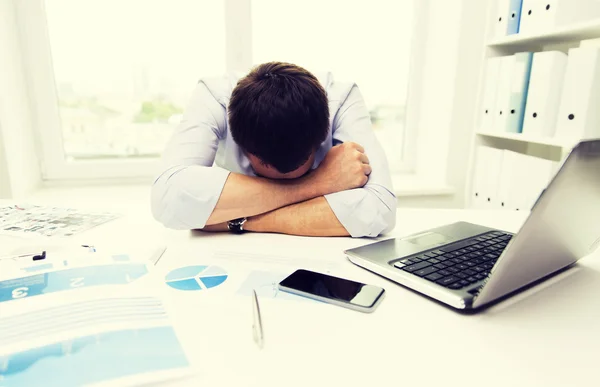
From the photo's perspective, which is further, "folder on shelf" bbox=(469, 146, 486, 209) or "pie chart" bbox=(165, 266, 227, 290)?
"folder on shelf" bbox=(469, 146, 486, 209)

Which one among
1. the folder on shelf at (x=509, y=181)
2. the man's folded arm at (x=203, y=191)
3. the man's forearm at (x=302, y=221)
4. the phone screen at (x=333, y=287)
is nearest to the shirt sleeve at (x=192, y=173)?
the man's folded arm at (x=203, y=191)

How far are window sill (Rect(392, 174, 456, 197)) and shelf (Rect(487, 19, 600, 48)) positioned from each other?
2.32 ft

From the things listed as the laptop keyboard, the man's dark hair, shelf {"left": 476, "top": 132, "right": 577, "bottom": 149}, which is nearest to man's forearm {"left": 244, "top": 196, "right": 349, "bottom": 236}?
the man's dark hair

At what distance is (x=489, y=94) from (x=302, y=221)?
1.31 metres

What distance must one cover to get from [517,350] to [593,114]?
1.22 meters

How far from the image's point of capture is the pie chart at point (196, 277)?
61 cm

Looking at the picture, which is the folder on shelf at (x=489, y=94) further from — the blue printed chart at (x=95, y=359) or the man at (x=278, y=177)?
the blue printed chart at (x=95, y=359)

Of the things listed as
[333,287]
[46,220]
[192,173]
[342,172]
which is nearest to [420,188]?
[342,172]

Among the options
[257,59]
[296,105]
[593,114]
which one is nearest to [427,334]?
[296,105]

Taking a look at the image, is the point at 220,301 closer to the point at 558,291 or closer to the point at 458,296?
the point at 458,296

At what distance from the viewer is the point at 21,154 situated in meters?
1.70

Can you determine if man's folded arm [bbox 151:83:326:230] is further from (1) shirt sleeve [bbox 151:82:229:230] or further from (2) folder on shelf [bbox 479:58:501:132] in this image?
(2) folder on shelf [bbox 479:58:501:132]

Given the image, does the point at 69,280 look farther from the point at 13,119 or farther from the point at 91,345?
the point at 13,119

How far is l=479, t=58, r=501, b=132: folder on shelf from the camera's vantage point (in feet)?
5.54
